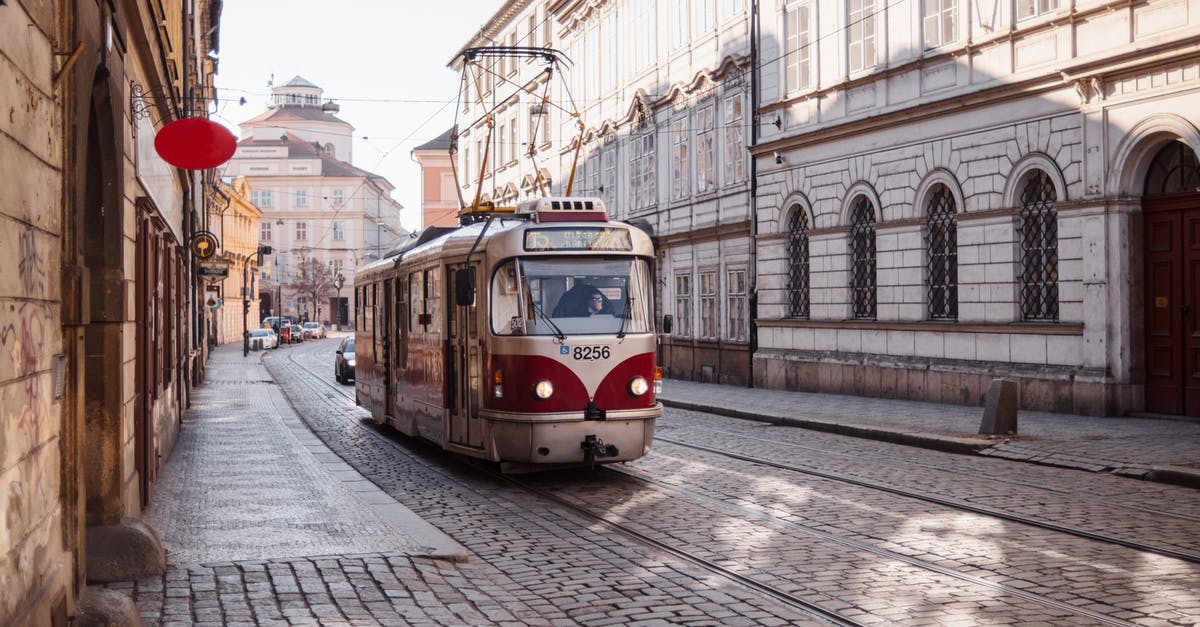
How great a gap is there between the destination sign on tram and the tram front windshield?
0.12 m

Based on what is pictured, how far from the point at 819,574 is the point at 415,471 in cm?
761

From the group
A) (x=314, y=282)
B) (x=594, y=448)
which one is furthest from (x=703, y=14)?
(x=314, y=282)

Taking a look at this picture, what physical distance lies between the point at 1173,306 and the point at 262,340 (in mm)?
58973

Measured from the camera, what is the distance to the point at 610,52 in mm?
41844

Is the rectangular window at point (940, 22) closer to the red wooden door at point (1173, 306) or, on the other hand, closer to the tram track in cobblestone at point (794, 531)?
the red wooden door at point (1173, 306)

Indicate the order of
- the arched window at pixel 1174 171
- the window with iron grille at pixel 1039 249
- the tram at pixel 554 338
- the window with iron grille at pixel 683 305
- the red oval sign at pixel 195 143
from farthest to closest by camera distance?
the window with iron grille at pixel 683 305 → the window with iron grille at pixel 1039 249 → the arched window at pixel 1174 171 → the tram at pixel 554 338 → the red oval sign at pixel 195 143

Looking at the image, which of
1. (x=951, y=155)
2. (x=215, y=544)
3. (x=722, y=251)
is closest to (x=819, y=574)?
(x=215, y=544)

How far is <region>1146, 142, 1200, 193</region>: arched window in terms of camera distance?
18.3m

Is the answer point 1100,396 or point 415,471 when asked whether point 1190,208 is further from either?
point 415,471

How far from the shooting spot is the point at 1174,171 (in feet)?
61.2

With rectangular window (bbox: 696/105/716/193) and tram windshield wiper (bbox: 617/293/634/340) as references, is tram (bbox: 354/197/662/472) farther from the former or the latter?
rectangular window (bbox: 696/105/716/193)

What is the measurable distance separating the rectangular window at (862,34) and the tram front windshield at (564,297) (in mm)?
13737

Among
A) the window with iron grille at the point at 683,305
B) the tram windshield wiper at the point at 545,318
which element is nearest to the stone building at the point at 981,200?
the window with iron grille at the point at 683,305

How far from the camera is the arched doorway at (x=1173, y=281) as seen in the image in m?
18.3
